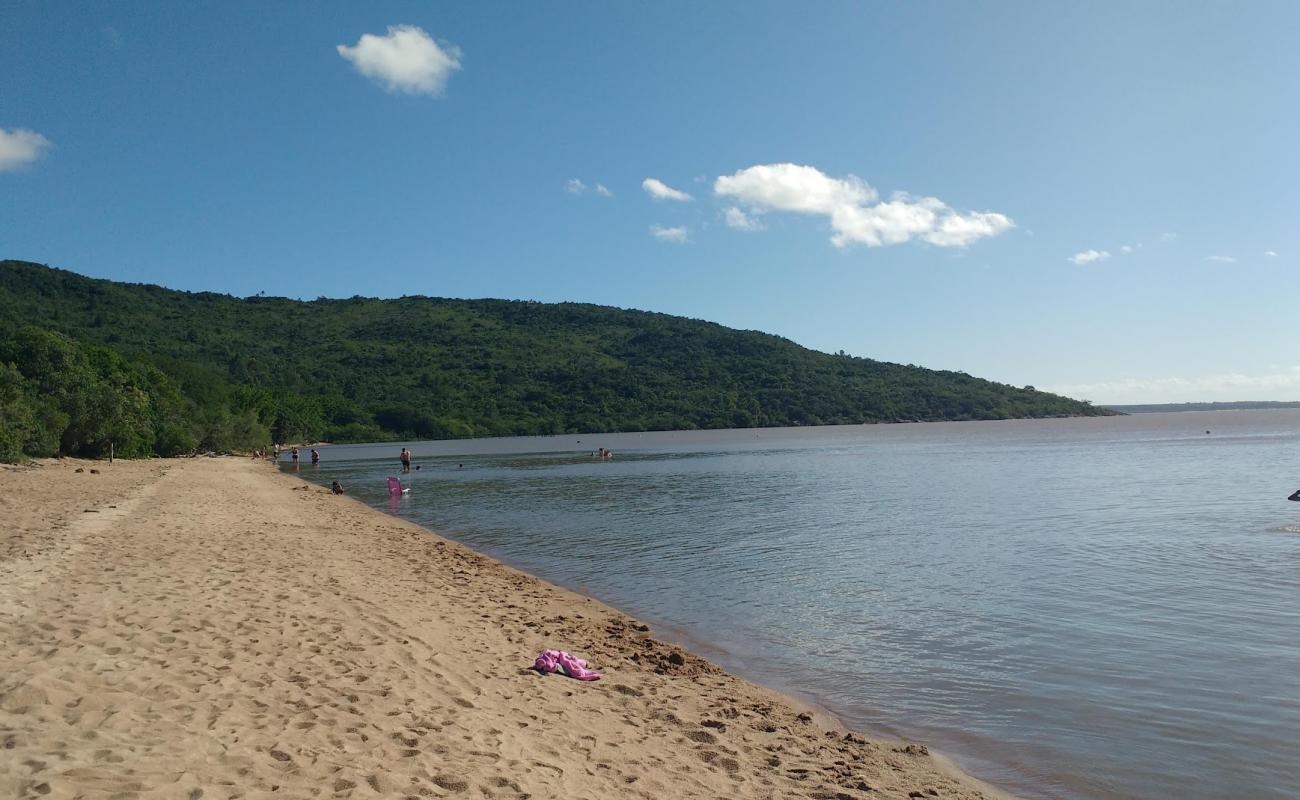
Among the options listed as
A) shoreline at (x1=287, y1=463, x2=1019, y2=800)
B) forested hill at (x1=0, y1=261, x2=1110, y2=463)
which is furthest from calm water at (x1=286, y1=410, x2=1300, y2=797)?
forested hill at (x1=0, y1=261, x2=1110, y2=463)

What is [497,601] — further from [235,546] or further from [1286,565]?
[1286,565]

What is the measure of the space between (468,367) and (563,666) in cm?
15663

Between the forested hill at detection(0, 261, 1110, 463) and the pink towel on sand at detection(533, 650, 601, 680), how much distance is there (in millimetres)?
94583

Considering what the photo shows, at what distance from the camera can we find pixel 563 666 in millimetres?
9516

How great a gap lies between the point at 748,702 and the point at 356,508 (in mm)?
25705

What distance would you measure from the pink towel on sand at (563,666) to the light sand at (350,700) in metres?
0.23

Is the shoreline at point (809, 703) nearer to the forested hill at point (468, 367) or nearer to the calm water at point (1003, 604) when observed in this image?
the calm water at point (1003, 604)

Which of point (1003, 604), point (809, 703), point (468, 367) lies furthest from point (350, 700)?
point (468, 367)

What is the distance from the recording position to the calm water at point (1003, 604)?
7.96 metres

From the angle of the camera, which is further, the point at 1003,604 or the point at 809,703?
the point at 1003,604

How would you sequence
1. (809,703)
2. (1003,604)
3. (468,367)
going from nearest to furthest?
1. (809,703)
2. (1003,604)
3. (468,367)

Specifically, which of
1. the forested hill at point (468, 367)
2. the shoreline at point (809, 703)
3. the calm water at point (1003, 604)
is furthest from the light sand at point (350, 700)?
the forested hill at point (468, 367)

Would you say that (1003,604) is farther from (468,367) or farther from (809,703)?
(468,367)

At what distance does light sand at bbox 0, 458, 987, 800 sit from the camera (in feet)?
18.4
